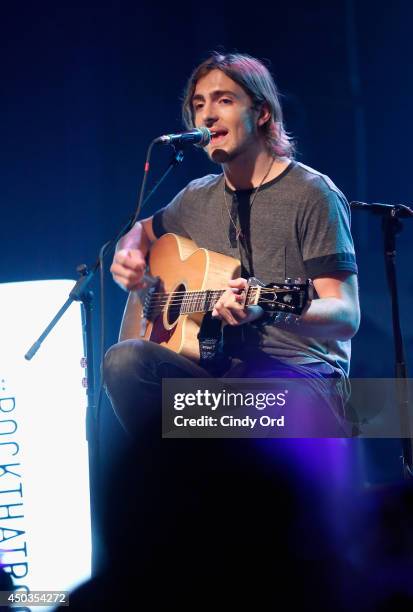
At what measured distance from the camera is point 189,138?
2844mm

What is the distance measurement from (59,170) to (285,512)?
8.39 feet

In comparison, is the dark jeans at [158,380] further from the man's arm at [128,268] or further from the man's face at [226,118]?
the man's face at [226,118]

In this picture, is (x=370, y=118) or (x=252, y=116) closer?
(x=252, y=116)

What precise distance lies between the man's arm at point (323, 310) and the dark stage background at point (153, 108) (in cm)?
142

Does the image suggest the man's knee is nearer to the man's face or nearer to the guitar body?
the guitar body

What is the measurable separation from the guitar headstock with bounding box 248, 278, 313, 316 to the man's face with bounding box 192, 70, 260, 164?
2.48 feet

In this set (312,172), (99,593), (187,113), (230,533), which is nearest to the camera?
(99,593)

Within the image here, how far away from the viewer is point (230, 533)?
2.24 m

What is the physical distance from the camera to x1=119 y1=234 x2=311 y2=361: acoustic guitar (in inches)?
101

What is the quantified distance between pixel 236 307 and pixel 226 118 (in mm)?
920

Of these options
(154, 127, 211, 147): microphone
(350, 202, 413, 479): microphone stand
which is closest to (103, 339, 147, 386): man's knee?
(154, 127, 211, 147): microphone

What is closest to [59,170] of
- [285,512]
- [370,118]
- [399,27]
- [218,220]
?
[218,220]

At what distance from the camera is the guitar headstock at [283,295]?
8.31 feet

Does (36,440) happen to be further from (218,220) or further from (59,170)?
(59,170)
